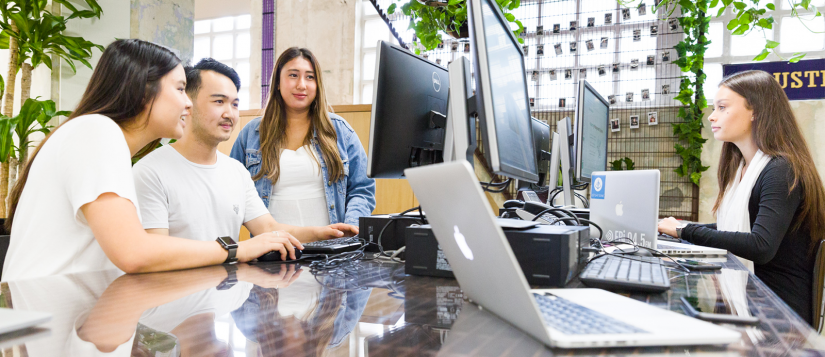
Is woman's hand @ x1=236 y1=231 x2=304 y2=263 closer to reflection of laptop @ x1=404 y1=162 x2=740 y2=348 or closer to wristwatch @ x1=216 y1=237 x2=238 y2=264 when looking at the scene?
wristwatch @ x1=216 y1=237 x2=238 y2=264

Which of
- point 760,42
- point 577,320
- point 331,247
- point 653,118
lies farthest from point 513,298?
point 760,42

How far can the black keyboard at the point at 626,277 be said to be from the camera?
78 cm

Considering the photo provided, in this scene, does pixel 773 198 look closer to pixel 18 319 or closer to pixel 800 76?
pixel 18 319

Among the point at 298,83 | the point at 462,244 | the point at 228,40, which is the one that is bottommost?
the point at 462,244

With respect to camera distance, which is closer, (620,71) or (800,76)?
(800,76)

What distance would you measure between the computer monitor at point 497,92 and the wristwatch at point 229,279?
491mm

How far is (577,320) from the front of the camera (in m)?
0.54

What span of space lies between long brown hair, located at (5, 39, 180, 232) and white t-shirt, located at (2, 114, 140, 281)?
143mm

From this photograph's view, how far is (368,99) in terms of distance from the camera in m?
6.74

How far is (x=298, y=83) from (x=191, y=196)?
0.70m

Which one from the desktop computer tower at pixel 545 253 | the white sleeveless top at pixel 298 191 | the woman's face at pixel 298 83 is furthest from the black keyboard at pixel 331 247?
the woman's face at pixel 298 83

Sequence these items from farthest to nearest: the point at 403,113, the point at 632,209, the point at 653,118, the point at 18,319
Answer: the point at 653,118
the point at 632,209
the point at 403,113
the point at 18,319

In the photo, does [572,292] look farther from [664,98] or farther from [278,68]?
[664,98]

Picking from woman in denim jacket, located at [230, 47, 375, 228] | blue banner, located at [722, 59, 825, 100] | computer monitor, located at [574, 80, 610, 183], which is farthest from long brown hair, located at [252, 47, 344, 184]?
blue banner, located at [722, 59, 825, 100]
